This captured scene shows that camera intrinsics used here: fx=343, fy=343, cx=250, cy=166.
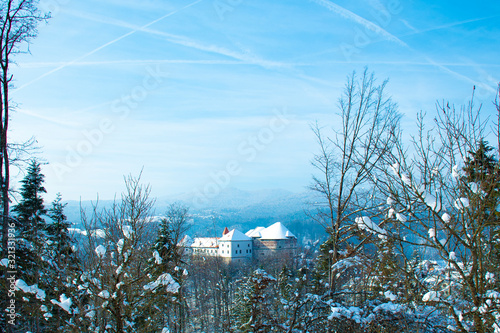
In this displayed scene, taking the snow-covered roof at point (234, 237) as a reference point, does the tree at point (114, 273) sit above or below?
above

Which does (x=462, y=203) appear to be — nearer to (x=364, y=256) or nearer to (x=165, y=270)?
(x=364, y=256)

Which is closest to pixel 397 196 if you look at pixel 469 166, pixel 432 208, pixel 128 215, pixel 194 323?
pixel 432 208

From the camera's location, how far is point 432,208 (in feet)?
15.3

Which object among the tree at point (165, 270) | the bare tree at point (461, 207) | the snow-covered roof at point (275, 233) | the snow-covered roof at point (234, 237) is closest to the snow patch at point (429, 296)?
the bare tree at point (461, 207)

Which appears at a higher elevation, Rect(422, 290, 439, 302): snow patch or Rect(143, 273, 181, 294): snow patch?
Rect(422, 290, 439, 302): snow patch

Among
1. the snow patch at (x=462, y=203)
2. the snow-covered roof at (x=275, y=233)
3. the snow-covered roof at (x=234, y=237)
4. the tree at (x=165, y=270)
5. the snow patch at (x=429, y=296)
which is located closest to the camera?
the snow patch at (x=462, y=203)

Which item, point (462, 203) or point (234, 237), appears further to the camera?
point (234, 237)

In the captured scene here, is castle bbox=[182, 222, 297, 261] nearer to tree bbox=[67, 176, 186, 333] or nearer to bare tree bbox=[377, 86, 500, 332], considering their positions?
tree bbox=[67, 176, 186, 333]

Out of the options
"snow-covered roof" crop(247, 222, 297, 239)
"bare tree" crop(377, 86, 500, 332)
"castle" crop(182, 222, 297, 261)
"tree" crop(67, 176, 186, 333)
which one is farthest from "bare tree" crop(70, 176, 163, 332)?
"snow-covered roof" crop(247, 222, 297, 239)

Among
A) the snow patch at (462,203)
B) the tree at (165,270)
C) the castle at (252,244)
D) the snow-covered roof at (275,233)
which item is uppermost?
the snow patch at (462,203)

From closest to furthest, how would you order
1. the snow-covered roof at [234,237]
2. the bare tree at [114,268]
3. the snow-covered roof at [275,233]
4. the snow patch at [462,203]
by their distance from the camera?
the snow patch at [462,203] < the bare tree at [114,268] < the snow-covered roof at [234,237] < the snow-covered roof at [275,233]

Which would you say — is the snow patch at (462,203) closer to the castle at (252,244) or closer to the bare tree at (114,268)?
the bare tree at (114,268)

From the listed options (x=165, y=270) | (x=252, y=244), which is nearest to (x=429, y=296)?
(x=165, y=270)

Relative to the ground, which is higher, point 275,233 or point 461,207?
point 461,207
